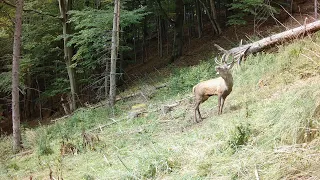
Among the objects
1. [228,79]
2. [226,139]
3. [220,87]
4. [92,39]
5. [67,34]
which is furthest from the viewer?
[67,34]

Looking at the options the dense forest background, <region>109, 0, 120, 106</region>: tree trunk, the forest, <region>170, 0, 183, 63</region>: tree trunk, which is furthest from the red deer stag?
<region>170, 0, 183, 63</region>: tree trunk

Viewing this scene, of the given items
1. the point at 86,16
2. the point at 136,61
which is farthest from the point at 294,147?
the point at 136,61

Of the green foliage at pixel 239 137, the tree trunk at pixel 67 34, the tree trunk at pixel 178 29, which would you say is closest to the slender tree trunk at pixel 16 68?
the tree trunk at pixel 67 34

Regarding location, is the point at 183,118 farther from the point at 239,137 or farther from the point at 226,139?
the point at 239,137

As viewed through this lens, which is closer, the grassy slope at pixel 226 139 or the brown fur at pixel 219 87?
the grassy slope at pixel 226 139

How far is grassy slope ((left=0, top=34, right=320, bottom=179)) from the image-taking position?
352cm

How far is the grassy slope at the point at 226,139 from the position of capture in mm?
3518

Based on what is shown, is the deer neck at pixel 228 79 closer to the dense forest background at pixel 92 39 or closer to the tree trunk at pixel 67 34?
the dense forest background at pixel 92 39

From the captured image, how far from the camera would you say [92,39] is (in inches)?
520

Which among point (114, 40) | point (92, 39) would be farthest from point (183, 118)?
point (92, 39)

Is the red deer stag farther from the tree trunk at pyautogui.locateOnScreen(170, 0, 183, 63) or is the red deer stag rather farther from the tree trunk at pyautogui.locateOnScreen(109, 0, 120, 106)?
the tree trunk at pyautogui.locateOnScreen(170, 0, 183, 63)

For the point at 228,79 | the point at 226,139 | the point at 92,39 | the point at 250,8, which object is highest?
the point at 250,8

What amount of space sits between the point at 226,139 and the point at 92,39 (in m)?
9.76

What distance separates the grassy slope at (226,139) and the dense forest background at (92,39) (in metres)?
2.58
